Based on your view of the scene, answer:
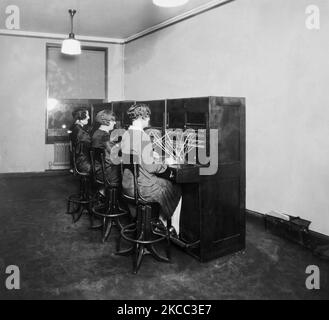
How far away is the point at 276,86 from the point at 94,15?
3404mm

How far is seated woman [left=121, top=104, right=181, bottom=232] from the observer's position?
2903 mm

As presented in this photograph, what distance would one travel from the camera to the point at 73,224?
420 cm

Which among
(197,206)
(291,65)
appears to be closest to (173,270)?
(197,206)

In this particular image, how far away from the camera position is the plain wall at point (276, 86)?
3.51 m

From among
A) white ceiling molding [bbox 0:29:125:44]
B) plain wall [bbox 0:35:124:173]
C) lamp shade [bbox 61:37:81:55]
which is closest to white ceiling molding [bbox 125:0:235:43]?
white ceiling molding [bbox 0:29:125:44]

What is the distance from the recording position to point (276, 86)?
3967 mm

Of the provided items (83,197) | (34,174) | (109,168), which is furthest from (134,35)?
(109,168)

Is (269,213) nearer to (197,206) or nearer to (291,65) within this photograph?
(197,206)

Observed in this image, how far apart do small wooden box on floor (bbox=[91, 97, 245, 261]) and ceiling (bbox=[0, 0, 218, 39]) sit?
8.41 feet

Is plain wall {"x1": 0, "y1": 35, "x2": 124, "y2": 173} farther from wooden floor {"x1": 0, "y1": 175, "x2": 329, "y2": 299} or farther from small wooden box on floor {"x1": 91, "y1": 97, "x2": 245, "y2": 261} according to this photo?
small wooden box on floor {"x1": 91, "y1": 97, "x2": 245, "y2": 261}

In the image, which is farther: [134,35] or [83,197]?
[134,35]

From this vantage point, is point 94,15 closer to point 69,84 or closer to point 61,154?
point 69,84

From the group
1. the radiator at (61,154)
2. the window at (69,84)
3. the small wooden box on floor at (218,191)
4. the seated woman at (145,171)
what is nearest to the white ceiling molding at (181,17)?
the window at (69,84)
